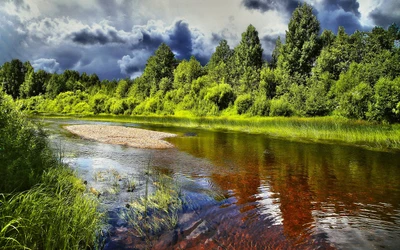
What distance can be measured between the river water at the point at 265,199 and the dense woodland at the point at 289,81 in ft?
18.3

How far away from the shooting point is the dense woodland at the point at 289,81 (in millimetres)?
32347

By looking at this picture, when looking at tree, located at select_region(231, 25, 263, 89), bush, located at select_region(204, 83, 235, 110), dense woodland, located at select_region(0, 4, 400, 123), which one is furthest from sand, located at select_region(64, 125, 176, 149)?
tree, located at select_region(231, 25, 263, 89)

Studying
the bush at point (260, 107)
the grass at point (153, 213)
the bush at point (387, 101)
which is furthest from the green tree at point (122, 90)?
the grass at point (153, 213)

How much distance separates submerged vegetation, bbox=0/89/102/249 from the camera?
13.7ft

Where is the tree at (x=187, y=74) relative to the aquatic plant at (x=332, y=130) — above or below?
above

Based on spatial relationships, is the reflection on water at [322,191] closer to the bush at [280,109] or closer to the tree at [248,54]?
the bush at [280,109]

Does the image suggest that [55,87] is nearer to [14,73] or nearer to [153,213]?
[14,73]

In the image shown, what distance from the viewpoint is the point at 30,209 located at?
4664 mm

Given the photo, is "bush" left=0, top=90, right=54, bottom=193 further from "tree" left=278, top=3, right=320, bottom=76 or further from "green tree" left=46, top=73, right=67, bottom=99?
"green tree" left=46, top=73, right=67, bottom=99

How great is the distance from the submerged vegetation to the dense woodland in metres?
3.39

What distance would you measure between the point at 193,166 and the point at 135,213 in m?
7.88

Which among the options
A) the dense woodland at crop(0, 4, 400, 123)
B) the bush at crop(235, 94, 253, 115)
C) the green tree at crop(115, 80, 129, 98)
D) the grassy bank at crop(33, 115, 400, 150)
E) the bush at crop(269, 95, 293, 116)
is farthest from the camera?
the green tree at crop(115, 80, 129, 98)

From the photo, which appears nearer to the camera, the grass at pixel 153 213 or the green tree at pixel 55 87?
the grass at pixel 153 213

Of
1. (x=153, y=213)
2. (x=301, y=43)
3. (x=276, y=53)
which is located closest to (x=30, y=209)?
(x=153, y=213)
